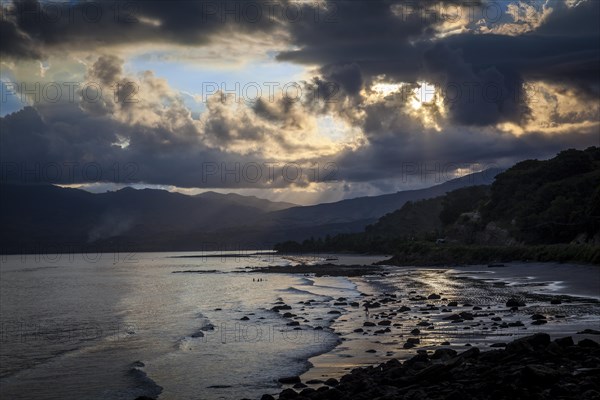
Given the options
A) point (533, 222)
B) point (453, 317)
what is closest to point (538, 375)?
point (453, 317)

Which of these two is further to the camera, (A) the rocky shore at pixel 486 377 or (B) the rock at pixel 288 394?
(B) the rock at pixel 288 394

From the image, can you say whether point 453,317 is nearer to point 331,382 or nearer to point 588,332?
point 588,332

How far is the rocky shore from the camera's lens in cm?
1495

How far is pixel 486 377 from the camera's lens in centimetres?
1678

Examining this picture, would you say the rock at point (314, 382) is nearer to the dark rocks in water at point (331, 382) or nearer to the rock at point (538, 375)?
the dark rocks in water at point (331, 382)

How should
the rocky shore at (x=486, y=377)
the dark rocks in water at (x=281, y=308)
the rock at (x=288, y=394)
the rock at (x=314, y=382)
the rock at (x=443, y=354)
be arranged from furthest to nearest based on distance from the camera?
the dark rocks in water at (x=281, y=308)
the rock at (x=314, y=382)
the rock at (x=443, y=354)
the rock at (x=288, y=394)
the rocky shore at (x=486, y=377)

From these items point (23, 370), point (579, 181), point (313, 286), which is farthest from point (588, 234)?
point (23, 370)

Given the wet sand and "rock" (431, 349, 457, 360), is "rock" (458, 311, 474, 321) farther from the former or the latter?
"rock" (431, 349, 457, 360)

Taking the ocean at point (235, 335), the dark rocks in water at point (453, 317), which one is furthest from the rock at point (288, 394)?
the dark rocks in water at point (453, 317)

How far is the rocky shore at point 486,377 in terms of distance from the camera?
14.9 metres

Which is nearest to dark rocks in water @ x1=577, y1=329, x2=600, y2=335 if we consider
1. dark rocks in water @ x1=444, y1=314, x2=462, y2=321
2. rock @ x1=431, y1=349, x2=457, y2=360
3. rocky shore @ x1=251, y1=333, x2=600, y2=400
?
rocky shore @ x1=251, y1=333, x2=600, y2=400

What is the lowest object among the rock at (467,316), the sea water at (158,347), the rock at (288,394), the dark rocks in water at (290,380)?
the sea water at (158,347)

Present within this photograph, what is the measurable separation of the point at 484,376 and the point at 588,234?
84.1 metres

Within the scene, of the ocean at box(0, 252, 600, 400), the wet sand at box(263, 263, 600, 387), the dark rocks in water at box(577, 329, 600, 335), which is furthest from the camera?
the wet sand at box(263, 263, 600, 387)
